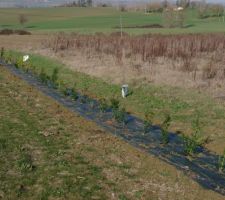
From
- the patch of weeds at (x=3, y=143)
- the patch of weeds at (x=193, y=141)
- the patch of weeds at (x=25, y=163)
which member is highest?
the patch of weeds at (x=25, y=163)

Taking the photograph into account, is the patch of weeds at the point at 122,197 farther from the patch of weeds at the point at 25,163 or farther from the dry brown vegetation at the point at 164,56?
the dry brown vegetation at the point at 164,56

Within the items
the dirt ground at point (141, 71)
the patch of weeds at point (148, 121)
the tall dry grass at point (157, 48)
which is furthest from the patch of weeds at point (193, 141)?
the tall dry grass at point (157, 48)

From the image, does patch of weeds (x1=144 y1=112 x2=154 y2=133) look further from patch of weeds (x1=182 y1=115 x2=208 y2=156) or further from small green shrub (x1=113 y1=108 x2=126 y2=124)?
patch of weeds (x1=182 y1=115 x2=208 y2=156)

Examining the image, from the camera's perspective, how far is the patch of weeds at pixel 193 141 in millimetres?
10781

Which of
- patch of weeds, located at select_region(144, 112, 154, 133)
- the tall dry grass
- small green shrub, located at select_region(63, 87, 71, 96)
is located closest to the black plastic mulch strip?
patch of weeds, located at select_region(144, 112, 154, 133)

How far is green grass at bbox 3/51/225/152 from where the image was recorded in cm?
1276

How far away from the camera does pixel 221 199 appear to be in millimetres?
8219

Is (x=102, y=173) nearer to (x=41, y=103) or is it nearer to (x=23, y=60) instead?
(x=41, y=103)

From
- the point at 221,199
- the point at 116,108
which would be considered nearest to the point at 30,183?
the point at 221,199

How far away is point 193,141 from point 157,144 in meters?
1.13

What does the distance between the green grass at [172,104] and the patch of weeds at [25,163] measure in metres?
4.74

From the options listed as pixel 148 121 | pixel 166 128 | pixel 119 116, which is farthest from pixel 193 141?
pixel 119 116

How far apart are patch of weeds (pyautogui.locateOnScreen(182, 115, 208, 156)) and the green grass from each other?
0.22 m

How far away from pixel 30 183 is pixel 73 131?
12.4 feet
